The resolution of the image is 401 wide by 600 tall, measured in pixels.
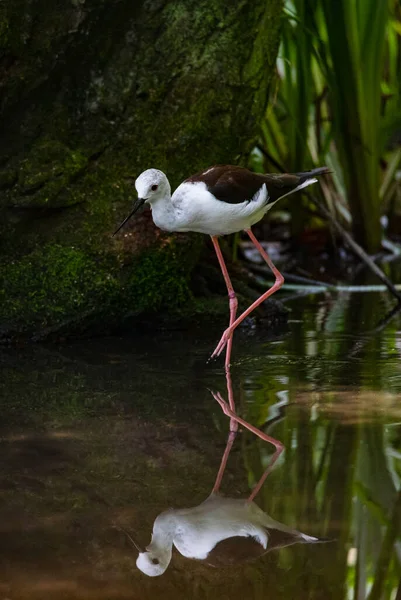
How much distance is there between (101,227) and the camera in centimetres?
579

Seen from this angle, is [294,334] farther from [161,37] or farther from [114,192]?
[161,37]

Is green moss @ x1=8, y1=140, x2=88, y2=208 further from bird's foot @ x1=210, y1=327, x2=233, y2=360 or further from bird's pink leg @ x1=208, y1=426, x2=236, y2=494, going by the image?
bird's pink leg @ x1=208, y1=426, x2=236, y2=494

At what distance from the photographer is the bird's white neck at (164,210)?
5043 mm

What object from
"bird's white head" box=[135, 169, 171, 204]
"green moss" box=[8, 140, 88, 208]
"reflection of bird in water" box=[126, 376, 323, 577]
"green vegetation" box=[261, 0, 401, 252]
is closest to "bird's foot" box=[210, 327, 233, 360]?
"bird's white head" box=[135, 169, 171, 204]

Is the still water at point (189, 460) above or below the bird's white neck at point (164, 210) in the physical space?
below

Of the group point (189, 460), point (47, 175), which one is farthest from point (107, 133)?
point (189, 460)

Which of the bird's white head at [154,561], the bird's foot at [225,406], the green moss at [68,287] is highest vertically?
the green moss at [68,287]

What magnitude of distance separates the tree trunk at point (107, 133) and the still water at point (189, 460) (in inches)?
15.9

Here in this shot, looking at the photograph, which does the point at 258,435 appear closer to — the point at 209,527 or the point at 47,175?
the point at 209,527

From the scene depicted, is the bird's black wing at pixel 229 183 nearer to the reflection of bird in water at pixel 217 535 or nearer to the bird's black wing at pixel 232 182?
the bird's black wing at pixel 232 182

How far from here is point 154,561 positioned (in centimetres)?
253

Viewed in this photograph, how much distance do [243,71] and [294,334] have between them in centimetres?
161

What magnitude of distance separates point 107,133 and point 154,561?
3.70 m

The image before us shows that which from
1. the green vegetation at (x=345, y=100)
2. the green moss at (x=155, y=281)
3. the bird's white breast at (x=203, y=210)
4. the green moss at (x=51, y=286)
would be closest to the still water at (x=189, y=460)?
the green moss at (x=51, y=286)
